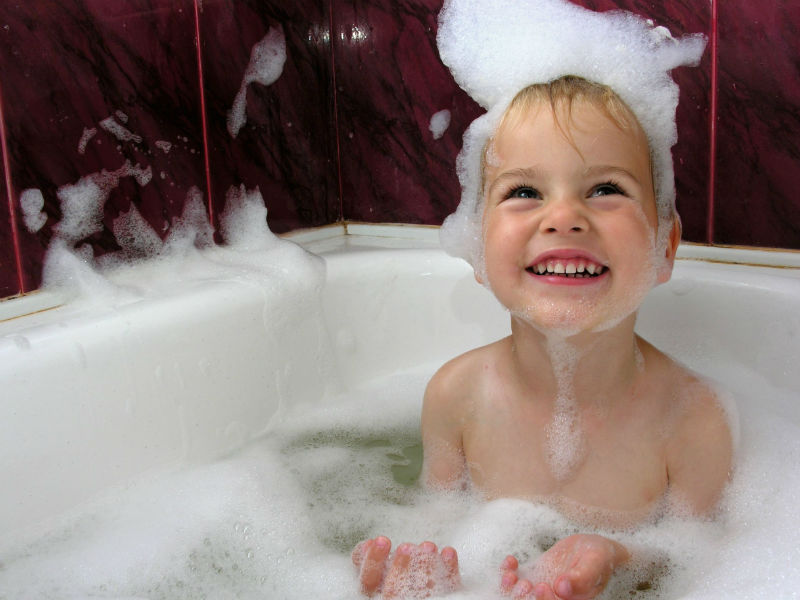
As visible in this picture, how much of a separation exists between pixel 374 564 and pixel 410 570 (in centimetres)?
4

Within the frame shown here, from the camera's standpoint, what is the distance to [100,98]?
4.39 ft

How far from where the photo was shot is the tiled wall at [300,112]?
1.27 m

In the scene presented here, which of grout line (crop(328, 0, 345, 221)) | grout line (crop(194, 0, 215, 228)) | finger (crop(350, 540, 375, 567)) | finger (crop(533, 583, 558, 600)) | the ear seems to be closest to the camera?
finger (crop(533, 583, 558, 600))

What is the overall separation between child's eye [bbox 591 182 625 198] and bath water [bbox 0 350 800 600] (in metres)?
0.38

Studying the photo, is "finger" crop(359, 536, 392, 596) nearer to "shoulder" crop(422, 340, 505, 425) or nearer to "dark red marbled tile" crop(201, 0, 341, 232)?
"shoulder" crop(422, 340, 505, 425)

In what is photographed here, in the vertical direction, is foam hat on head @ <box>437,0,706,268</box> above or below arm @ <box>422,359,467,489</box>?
above

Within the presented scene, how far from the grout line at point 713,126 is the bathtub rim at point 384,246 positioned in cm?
4

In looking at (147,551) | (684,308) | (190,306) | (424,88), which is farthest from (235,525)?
(424,88)

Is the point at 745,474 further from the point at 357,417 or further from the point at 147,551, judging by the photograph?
the point at 147,551

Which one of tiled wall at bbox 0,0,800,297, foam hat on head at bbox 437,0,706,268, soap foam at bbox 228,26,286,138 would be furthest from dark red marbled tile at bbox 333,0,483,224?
foam hat on head at bbox 437,0,706,268

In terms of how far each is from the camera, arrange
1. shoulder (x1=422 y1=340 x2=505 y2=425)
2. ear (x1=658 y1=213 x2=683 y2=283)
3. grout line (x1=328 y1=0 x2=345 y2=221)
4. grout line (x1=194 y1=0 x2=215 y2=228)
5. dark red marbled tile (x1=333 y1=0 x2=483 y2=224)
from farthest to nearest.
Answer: grout line (x1=328 y1=0 x2=345 y2=221)
dark red marbled tile (x1=333 y1=0 x2=483 y2=224)
grout line (x1=194 y1=0 x2=215 y2=228)
shoulder (x1=422 y1=340 x2=505 y2=425)
ear (x1=658 y1=213 x2=683 y2=283)

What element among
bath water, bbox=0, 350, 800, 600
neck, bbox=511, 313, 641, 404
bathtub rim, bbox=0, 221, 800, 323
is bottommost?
bath water, bbox=0, 350, 800, 600

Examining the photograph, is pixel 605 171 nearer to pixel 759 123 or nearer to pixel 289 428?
pixel 759 123

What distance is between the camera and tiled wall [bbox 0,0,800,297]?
1.27m
